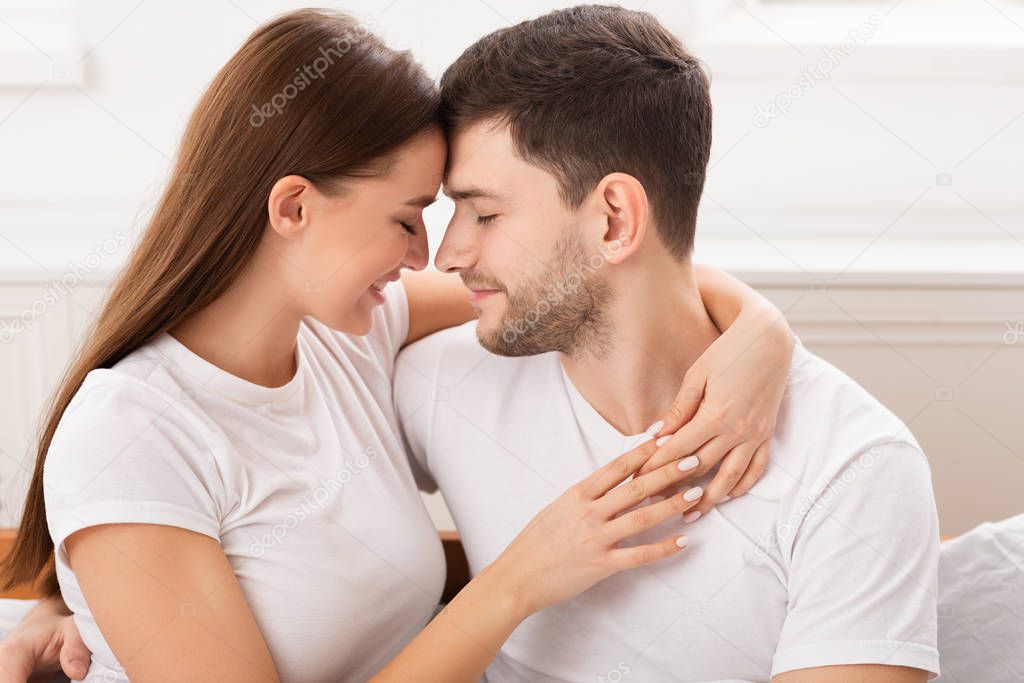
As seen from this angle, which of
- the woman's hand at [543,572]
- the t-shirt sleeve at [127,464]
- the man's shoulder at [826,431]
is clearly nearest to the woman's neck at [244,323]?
the t-shirt sleeve at [127,464]

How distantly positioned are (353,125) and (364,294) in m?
0.24

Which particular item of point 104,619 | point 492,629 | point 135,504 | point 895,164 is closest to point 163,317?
point 135,504

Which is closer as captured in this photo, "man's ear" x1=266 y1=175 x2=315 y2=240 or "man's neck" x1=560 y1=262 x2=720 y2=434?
"man's ear" x1=266 y1=175 x2=315 y2=240

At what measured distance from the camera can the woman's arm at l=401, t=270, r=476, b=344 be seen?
5.16 ft

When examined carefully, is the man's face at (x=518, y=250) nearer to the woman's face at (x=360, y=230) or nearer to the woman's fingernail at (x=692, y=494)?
the woman's face at (x=360, y=230)

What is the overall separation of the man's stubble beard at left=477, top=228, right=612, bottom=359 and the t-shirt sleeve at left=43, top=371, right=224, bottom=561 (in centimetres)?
41
